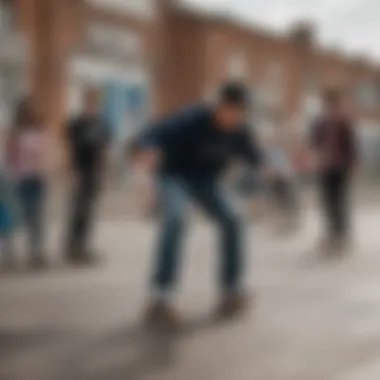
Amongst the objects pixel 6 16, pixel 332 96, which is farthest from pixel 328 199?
pixel 6 16

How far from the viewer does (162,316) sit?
4.20 feet

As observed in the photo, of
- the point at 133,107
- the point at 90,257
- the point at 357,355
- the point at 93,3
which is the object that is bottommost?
the point at 357,355

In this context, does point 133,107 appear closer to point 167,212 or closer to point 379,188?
point 167,212

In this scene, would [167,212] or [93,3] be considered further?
[167,212]

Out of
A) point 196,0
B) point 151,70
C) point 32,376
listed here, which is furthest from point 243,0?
point 32,376

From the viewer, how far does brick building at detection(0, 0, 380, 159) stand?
114 centimetres

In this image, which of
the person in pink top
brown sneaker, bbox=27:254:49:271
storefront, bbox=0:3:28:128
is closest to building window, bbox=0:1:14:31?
storefront, bbox=0:3:28:128

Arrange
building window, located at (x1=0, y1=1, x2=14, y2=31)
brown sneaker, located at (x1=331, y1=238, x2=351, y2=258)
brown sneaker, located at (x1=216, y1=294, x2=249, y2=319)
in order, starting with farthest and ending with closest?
brown sneaker, located at (x1=331, y1=238, x2=351, y2=258) < brown sneaker, located at (x1=216, y1=294, x2=249, y2=319) < building window, located at (x1=0, y1=1, x2=14, y2=31)

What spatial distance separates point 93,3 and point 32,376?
19.9 inches

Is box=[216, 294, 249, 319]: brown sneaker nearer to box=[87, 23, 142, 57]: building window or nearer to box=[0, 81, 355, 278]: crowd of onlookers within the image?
box=[0, 81, 355, 278]: crowd of onlookers

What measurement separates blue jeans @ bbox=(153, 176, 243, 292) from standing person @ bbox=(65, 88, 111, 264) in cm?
11

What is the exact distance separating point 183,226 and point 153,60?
0.80ft

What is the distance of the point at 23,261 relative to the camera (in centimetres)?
129

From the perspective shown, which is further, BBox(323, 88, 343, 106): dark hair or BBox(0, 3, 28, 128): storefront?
BBox(323, 88, 343, 106): dark hair
